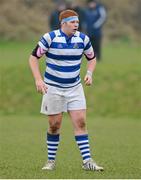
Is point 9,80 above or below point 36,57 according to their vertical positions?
below

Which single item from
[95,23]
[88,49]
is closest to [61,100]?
[88,49]

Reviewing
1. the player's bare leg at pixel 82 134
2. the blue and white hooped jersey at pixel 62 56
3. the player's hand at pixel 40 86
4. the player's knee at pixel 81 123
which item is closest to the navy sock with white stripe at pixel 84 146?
the player's bare leg at pixel 82 134

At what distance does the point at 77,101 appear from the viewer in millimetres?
11688

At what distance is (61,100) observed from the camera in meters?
11.7

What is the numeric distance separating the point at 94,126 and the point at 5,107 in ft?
16.9

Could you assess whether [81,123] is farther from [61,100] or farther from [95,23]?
[95,23]

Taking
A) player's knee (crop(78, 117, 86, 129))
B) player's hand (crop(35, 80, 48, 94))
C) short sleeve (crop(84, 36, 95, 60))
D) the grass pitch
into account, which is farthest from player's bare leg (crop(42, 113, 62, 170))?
short sleeve (crop(84, 36, 95, 60))

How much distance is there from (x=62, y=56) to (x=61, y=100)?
0.63 meters

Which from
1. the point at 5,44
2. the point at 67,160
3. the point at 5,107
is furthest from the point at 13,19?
the point at 67,160

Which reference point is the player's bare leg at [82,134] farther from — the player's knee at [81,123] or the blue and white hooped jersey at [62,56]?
the blue and white hooped jersey at [62,56]

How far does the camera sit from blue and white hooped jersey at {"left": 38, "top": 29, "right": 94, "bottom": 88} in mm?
11523

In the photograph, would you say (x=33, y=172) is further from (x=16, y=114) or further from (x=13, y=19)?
(x=13, y=19)

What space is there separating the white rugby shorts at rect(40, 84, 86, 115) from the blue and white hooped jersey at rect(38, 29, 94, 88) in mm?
82

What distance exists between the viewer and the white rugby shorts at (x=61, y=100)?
11.7m
